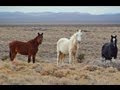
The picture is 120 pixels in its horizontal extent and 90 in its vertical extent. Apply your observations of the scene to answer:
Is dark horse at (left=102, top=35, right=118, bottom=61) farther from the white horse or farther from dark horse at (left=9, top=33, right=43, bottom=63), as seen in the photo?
dark horse at (left=9, top=33, right=43, bottom=63)

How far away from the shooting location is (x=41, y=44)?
940 cm

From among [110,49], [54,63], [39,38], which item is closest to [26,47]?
[39,38]

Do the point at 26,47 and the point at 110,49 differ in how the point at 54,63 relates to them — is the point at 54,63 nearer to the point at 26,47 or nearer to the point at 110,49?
the point at 26,47

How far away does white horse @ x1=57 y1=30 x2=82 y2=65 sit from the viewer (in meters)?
9.29

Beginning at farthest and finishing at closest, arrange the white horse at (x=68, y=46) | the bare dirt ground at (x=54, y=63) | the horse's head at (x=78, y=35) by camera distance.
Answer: the white horse at (x=68, y=46) → the horse's head at (x=78, y=35) → the bare dirt ground at (x=54, y=63)

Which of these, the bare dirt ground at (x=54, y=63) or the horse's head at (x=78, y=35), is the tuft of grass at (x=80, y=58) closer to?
the bare dirt ground at (x=54, y=63)

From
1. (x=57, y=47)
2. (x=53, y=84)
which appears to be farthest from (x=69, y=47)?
(x=53, y=84)

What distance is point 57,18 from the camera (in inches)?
372

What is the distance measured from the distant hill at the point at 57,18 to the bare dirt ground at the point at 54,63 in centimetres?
13

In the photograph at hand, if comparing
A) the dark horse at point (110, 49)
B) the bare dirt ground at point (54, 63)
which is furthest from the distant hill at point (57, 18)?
the dark horse at point (110, 49)

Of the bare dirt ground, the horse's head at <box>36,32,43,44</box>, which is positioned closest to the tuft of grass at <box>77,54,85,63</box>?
the bare dirt ground

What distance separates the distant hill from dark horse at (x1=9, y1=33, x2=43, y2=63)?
0.41m

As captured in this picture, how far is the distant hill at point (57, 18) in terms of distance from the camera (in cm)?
924

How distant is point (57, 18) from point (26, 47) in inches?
34.2
